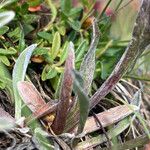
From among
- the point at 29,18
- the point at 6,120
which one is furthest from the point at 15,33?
the point at 6,120

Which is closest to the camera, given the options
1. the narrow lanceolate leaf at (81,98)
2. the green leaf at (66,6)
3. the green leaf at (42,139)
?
the narrow lanceolate leaf at (81,98)

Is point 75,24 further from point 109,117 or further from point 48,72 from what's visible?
point 109,117

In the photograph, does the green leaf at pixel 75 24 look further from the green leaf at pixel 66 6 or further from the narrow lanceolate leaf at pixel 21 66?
the narrow lanceolate leaf at pixel 21 66

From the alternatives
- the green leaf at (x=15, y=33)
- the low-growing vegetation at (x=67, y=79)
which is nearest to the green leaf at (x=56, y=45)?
the low-growing vegetation at (x=67, y=79)

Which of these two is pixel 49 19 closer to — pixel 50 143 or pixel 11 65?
pixel 11 65

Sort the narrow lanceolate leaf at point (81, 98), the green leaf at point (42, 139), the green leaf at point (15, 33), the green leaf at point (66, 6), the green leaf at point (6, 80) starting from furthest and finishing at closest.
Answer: the green leaf at point (66, 6) < the green leaf at point (15, 33) < the green leaf at point (6, 80) < the green leaf at point (42, 139) < the narrow lanceolate leaf at point (81, 98)

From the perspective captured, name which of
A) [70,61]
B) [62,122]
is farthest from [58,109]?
[70,61]

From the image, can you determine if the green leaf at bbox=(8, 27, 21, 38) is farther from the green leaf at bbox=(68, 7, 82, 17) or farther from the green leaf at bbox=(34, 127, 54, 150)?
the green leaf at bbox=(34, 127, 54, 150)
